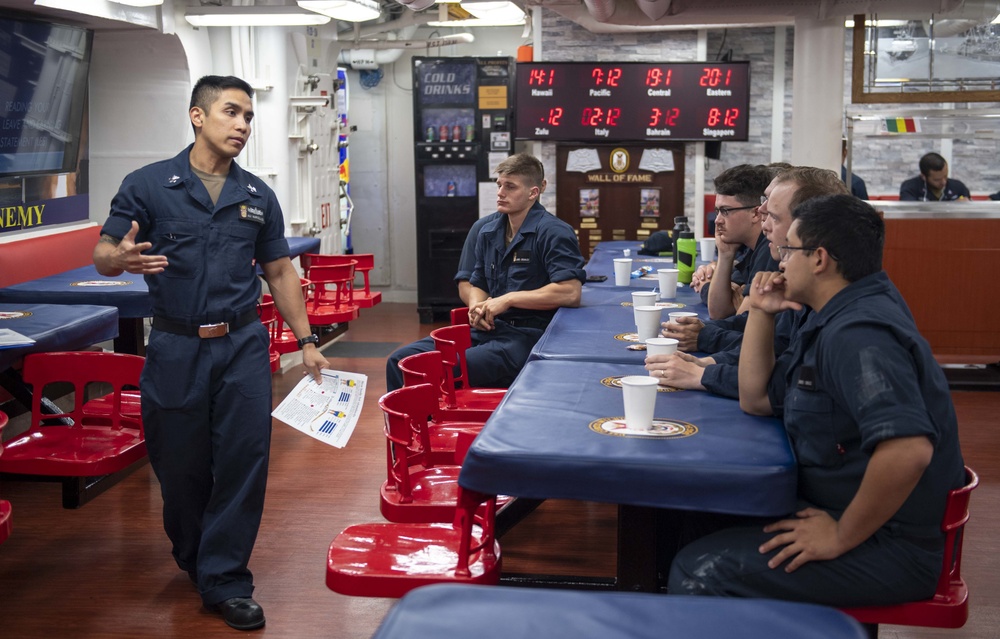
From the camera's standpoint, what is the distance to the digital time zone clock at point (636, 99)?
9.47 metres

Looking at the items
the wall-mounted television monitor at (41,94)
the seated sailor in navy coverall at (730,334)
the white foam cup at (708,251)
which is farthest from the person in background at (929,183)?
the wall-mounted television monitor at (41,94)

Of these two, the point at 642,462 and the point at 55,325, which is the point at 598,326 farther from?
the point at 55,325

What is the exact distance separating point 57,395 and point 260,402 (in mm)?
3142

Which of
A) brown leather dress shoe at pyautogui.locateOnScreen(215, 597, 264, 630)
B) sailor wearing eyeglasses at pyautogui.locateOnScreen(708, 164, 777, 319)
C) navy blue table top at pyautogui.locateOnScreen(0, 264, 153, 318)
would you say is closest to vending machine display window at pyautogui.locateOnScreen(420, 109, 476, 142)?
navy blue table top at pyautogui.locateOnScreen(0, 264, 153, 318)

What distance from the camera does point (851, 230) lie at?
2.44 meters

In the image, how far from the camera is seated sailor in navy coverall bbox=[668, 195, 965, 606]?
2197mm

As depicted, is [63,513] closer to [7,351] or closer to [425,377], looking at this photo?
[7,351]

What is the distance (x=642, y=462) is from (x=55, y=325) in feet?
10.0

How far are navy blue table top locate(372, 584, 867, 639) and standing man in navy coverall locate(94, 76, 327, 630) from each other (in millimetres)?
2040

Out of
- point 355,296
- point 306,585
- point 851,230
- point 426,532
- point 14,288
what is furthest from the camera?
point 355,296

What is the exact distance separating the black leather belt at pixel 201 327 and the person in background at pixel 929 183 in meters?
6.68

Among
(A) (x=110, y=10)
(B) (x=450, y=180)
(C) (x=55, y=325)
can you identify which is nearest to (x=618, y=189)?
(B) (x=450, y=180)

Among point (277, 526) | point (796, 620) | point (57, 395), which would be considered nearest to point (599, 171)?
point (57, 395)

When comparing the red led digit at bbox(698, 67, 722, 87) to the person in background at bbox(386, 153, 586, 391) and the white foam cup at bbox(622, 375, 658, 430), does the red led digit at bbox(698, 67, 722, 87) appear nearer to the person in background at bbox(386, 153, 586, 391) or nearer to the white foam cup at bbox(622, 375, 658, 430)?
the person in background at bbox(386, 153, 586, 391)
